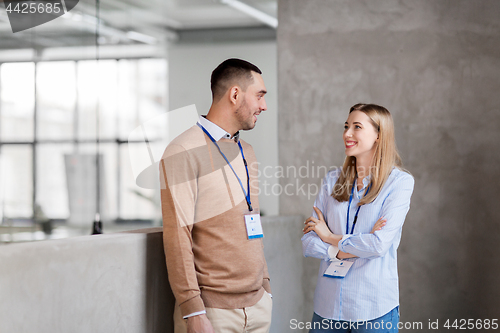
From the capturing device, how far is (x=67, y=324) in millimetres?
1448

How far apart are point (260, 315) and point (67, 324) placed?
2.33ft

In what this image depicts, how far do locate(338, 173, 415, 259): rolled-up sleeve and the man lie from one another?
415mm

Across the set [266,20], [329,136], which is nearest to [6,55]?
[266,20]

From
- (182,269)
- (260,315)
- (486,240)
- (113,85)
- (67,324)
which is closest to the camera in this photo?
(67,324)

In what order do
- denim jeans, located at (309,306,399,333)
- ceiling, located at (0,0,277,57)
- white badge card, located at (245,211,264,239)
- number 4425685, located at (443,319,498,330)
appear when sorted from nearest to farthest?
white badge card, located at (245,211,264,239) < denim jeans, located at (309,306,399,333) < number 4425685, located at (443,319,498,330) < ceiling, located at (0,0,277,57)

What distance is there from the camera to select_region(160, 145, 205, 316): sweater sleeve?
1.56 metres

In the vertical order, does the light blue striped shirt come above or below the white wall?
below

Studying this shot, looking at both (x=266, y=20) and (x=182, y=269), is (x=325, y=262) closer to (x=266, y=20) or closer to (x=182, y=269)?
(x=182, y=269)

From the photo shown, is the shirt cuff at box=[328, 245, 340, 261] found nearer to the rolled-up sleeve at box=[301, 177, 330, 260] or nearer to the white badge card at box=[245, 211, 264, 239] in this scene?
the rolled-up sleeve at box=[301, 177, 330, 260]

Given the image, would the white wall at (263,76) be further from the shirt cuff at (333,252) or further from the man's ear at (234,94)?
the man's ear at (234,94)

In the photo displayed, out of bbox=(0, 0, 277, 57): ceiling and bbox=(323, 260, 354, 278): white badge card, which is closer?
bbox=(323, 260, 354, 278): white badge card

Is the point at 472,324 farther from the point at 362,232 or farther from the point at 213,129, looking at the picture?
the point at 213,129

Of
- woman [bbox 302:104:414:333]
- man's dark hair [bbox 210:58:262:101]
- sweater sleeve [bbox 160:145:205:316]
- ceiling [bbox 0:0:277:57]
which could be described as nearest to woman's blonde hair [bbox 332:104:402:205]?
woman [bbox 302:104:414:333]

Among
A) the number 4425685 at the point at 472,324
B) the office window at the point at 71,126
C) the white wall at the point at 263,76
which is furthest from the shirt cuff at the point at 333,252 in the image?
the office window at the point at 71,126
